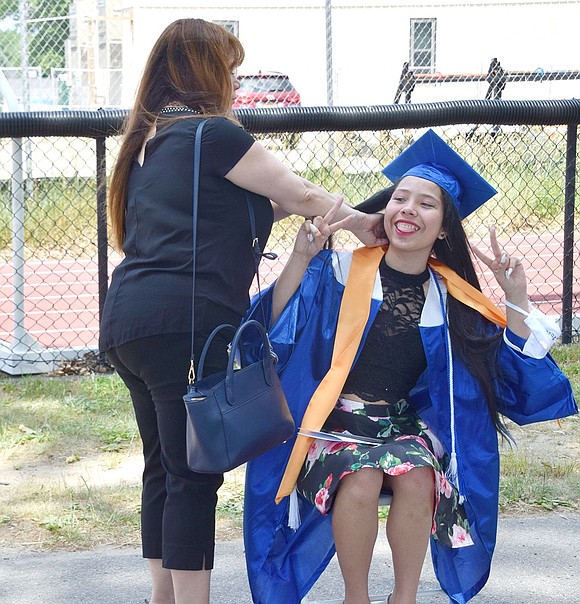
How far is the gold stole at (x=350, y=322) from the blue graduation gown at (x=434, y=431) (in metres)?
0.05

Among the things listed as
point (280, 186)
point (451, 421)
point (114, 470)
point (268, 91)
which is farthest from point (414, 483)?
point (268, 91)

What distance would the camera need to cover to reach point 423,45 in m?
20.5

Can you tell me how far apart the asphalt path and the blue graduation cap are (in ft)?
4.47

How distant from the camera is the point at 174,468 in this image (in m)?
2.82

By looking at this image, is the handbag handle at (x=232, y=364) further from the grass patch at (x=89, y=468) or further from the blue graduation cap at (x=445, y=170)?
the grass patch at (x=89, y=468)

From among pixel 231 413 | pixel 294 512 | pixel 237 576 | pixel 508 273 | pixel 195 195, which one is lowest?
pixel 237 576

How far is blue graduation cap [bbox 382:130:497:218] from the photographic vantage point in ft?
10.2

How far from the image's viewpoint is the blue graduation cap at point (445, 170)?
123 inches

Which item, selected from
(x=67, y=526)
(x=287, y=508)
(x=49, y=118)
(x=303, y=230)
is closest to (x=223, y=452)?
(x=287, y=508)

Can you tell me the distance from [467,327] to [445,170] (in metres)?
0.53

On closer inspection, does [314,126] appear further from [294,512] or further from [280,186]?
[294,512]

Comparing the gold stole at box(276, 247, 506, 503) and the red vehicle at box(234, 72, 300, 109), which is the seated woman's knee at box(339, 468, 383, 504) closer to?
the gold stole at box(276, 247, 506, 503)

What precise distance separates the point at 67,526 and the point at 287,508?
48.7 inches

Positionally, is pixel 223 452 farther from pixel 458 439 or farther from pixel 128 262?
pixel 458 439
